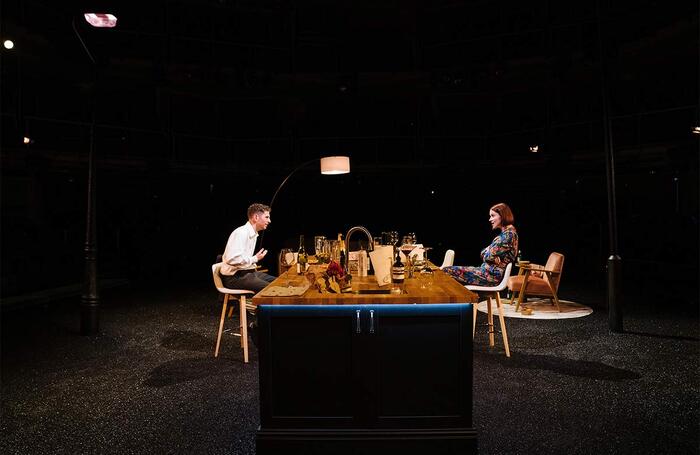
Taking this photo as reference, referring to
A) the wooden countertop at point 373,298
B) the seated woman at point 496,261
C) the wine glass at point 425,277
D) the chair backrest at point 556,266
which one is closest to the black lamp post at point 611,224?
the chair backrest at point 556,266

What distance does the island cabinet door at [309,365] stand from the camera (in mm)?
2578

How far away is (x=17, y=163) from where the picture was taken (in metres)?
12.0

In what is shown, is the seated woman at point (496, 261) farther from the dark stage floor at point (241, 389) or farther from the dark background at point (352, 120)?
the dark background at point (352, 120)

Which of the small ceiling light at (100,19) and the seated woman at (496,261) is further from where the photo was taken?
the small ceiling light at (100,19)

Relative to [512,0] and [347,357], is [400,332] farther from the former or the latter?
[512,0]

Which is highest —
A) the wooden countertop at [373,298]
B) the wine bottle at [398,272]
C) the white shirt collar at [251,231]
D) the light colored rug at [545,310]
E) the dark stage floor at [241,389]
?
the white shirt collar at [251,231]

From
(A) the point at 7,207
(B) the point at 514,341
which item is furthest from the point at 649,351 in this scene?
(A) the point at 7,207

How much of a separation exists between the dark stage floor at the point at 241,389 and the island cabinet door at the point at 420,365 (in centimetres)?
36

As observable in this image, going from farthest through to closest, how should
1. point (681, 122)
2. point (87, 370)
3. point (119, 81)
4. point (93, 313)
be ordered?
1. point (119, 81)
2. point (681, 122)
3. point (93, 313)
4. point (87, 370)

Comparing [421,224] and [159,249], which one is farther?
[421,224]

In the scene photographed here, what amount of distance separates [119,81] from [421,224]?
9.75m

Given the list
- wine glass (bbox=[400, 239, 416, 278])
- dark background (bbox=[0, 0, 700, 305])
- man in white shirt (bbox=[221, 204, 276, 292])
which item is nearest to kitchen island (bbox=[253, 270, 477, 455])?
wine glass (bbox=[400, 239, 416, 278])

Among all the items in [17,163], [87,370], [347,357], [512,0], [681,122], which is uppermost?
[512,0]

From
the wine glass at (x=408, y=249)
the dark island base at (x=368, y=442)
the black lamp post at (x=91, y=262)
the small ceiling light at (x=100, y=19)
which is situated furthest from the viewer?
the black lamp post at (x=91, y=262)
